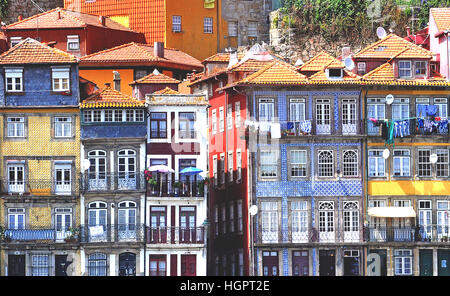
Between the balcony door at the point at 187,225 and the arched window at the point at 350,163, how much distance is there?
27.6 feet

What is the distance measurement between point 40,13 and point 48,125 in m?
25.1

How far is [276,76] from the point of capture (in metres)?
117

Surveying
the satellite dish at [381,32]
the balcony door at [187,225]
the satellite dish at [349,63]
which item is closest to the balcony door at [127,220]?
the balcony door at [187,225]

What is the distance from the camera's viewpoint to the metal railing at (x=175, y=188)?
4505 inches

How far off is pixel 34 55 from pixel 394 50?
63.4ft

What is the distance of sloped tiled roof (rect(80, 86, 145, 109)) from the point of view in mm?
114562

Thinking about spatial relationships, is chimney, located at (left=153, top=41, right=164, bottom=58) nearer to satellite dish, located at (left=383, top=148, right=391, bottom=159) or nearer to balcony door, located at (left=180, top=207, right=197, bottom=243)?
balcony door, located at (left=180, top=207, right=197, bottom=243)

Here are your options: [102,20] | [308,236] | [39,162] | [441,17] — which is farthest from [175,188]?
[102,20]

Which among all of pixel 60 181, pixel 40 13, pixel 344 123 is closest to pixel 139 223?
pixel 60 181

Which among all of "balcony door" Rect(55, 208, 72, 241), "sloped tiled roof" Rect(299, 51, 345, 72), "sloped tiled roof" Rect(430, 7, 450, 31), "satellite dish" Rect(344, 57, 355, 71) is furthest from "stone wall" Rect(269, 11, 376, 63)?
"balcony door" Rect(55, 208, 72, 241)

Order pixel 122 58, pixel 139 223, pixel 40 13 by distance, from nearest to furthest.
Result: pixel 139 223 → pixel 122 58 → pixel 40 13

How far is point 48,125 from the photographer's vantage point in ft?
378

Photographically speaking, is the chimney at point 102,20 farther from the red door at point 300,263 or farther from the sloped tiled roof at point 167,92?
the red door at point 300,263

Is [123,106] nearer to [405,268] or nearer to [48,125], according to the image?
[48,125]
